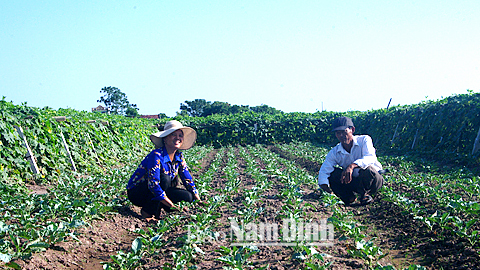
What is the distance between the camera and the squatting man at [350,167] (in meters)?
4.86

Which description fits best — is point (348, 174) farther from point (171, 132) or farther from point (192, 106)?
point (192, 106)

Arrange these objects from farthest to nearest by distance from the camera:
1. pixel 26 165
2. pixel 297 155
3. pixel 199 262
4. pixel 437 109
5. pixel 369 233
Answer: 1. pixel 297 155
2. pixel 437 109
3. pixel 26 165
4. pixel 369 233
5. pixel 199 262

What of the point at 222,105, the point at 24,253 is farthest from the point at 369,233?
the point at 222,105

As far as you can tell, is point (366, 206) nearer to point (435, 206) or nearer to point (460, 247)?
point (435, 206)

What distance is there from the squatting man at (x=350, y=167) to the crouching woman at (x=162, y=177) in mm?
1995

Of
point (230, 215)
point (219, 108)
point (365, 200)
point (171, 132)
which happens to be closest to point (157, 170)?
point (171, 132)

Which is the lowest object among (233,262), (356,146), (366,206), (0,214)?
(366,206)

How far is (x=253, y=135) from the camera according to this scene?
21.2 m

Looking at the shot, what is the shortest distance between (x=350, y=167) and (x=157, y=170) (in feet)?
8.35

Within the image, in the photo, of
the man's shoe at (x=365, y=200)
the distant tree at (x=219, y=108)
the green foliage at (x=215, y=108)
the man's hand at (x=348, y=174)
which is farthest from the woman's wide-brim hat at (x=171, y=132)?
the distant tree at (x=219, y=108)

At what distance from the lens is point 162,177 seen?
184 inches

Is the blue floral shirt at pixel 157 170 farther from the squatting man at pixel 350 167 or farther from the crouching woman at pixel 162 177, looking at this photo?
the squatting man at pixel 350 167

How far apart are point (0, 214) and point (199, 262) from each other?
9.24 feet

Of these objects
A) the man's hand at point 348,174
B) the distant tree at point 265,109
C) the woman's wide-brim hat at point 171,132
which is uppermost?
the distant tree at point 265,109
